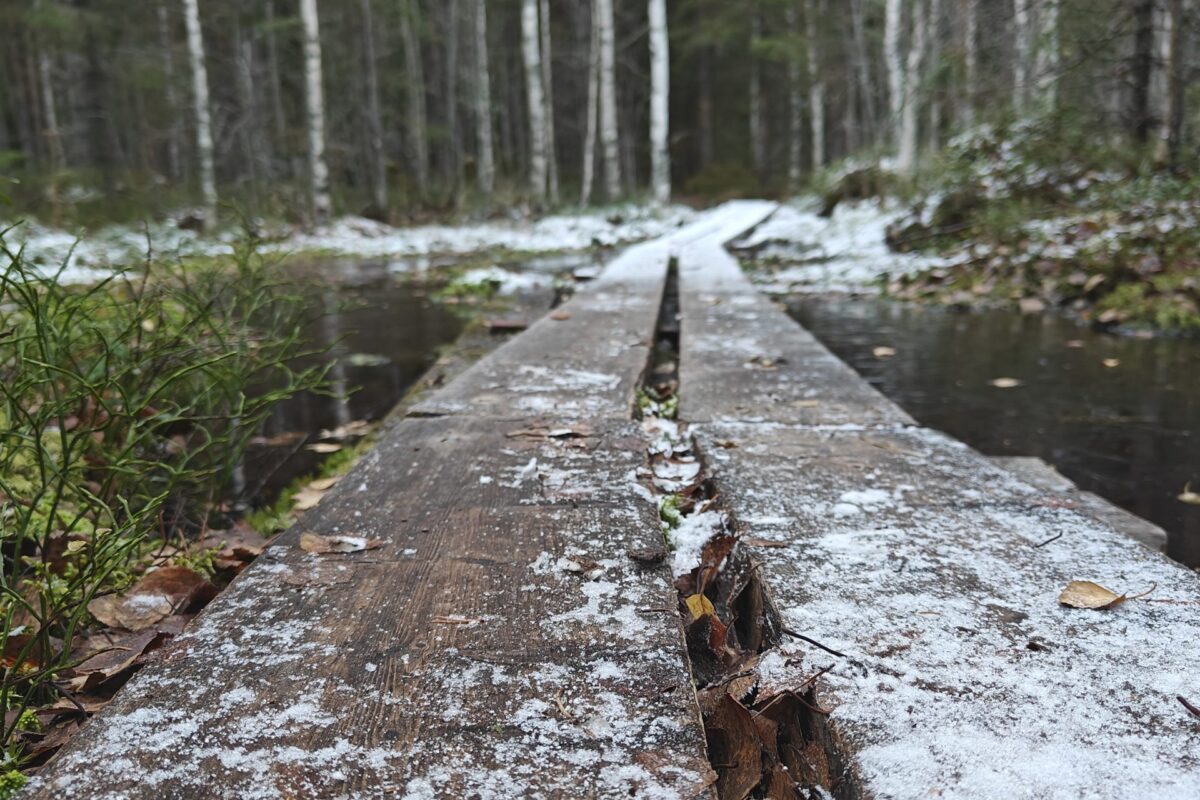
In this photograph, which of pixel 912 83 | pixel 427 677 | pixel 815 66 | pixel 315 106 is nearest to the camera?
pixel 427 677

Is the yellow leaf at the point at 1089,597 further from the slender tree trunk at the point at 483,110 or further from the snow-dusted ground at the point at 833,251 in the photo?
the slender tree trunk at the point at 483,110

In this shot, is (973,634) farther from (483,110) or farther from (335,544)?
(483,110)

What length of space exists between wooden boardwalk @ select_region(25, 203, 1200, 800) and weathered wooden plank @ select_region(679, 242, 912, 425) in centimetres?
38

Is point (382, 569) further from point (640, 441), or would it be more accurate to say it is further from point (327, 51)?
point (327, 51)

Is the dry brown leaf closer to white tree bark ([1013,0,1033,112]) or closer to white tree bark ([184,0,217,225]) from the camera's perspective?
white tree bark ([1013,0,1033,112])

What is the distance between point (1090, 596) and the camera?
1.01 meters

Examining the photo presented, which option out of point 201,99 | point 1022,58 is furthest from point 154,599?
point 201,99

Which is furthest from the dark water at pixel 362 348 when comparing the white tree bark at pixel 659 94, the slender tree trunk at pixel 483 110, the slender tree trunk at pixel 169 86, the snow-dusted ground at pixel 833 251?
the slender tree trunk at pixel 169 86

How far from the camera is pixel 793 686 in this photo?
0.86m

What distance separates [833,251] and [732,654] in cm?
866

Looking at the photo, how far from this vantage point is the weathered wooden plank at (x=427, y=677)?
71cm

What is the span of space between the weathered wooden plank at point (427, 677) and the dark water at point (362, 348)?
619 millimetres

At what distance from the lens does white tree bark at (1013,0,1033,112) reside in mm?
7455

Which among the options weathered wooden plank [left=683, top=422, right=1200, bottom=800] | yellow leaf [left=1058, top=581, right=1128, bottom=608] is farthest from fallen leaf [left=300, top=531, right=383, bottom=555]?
yellow leaf [left=1058, top=581, right=1128, bottom=608]
